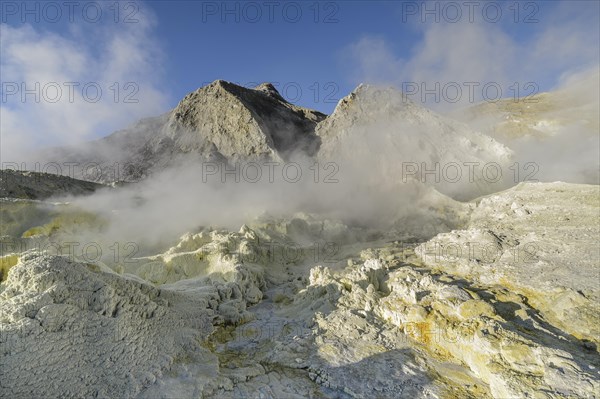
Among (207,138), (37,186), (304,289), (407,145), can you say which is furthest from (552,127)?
(37,186)

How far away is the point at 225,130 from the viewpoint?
69.1 ft

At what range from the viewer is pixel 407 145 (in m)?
17.6

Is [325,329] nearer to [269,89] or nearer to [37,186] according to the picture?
[37,186]

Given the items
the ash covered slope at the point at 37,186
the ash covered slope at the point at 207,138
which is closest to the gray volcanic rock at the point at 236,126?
the ash covered slope at the point at 207,138

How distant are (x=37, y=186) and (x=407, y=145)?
50.2ft

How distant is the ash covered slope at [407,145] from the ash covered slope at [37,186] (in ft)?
36.7

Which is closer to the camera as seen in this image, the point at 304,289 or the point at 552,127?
the point at 304,289

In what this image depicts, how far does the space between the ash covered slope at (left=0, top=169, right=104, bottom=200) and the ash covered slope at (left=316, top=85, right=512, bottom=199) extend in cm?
1120

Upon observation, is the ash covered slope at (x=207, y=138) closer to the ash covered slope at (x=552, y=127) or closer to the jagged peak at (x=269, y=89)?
the jagged peak at (x=269, y=89)

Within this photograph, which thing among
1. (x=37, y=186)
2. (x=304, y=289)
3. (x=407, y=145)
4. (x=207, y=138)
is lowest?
(x=304, y=289)

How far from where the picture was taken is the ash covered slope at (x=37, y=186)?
39.2 feet

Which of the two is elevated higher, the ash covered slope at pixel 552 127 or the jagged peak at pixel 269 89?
the jagged peak at pixel 269 89

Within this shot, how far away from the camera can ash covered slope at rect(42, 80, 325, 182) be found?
2050cm

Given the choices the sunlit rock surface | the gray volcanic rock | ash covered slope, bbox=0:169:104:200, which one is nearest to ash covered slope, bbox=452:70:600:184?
the sunlit rock surface
